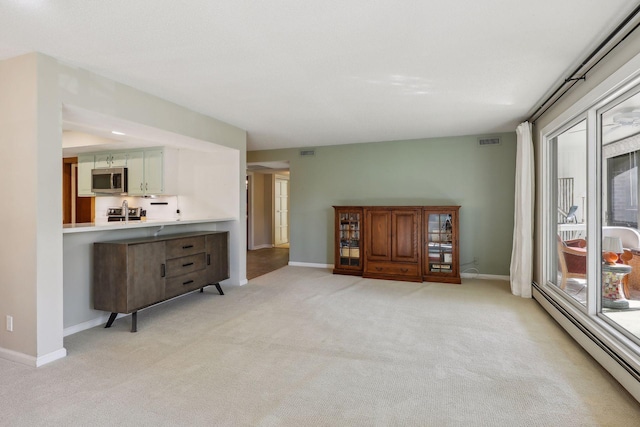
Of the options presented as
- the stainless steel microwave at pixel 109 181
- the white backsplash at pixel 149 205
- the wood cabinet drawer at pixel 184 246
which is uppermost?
the stainless steel microwave at pixel 109 181

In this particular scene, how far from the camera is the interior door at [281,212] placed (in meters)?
10.2

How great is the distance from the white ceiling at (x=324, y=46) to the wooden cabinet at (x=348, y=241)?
87.0 inches

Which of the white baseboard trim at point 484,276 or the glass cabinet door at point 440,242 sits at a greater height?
the glass cabinet door at point 440,242

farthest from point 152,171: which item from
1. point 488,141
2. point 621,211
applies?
point 621,211

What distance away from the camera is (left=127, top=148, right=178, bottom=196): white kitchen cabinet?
558 cm

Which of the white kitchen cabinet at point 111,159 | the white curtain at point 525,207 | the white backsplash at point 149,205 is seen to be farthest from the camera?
the white backsplash at point 149,205

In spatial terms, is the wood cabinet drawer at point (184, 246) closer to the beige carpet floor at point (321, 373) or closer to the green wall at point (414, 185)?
the beige carpet floor at point (321, 373)

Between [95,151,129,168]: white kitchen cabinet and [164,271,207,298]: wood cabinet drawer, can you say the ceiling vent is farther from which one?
[164,271,207,298]: wood cabinet drawer

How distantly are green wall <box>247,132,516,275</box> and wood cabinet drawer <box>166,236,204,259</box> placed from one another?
2.81 m

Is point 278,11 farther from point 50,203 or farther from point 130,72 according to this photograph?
point 50,203

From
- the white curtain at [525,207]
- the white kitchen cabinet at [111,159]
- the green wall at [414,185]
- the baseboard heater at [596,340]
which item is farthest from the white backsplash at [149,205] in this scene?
the baseboard heater at [596,340]

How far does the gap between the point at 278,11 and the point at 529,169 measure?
385cm

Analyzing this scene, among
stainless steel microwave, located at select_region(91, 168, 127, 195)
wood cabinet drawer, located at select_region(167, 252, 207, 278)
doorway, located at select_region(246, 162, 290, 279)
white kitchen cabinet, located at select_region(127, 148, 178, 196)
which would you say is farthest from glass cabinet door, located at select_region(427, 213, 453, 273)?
stainless steel microwave, located at select_region(91, 168, 127, 195)

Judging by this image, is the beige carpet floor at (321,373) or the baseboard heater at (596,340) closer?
the beige carpet floor at (321,373)
